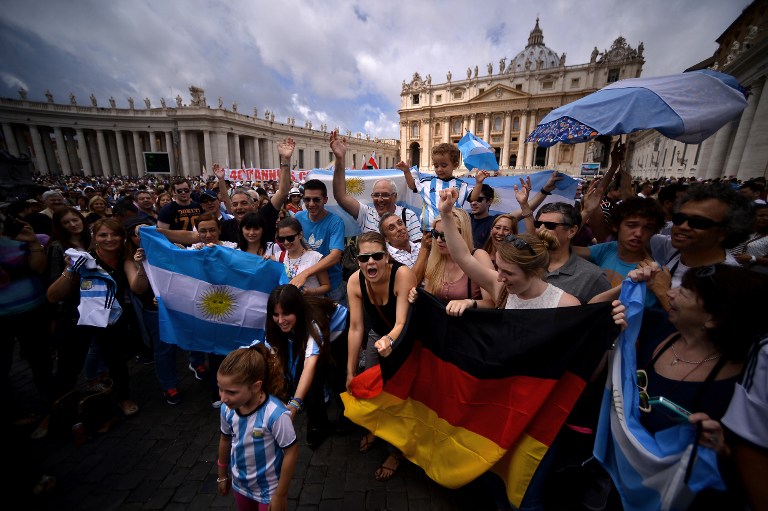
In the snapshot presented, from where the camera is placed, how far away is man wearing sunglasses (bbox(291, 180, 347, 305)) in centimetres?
380

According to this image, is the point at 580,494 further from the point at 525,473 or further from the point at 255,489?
the point at 255,489

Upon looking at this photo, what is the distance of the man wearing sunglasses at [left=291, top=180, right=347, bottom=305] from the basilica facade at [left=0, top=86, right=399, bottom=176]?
154 feet

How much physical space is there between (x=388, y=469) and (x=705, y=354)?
2467mm

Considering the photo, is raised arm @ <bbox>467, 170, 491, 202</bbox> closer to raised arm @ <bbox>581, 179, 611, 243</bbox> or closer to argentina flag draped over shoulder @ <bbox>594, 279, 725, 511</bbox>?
raised arm @ <bbox>581, 179, 611, 243</bbox>

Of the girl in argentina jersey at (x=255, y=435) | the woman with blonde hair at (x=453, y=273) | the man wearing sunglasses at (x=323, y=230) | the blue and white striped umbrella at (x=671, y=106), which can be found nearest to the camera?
the girl in argentina jersey at (x=255, y=435)

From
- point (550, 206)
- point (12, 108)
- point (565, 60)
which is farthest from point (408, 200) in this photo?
point (565, 60)

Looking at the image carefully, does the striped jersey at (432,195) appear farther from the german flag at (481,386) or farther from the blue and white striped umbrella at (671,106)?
the german flag at (481,386)

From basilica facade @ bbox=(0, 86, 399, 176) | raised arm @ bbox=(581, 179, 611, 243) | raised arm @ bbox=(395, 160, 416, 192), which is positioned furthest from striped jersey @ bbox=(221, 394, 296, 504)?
basilica facade @ bbox=(0, 86, 399, 176)

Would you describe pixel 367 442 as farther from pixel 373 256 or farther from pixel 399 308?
pixel 373 256

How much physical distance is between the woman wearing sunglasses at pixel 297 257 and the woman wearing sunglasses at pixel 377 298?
2.82 ft

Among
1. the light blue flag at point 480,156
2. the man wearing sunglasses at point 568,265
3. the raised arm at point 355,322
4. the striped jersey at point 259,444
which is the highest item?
the light blue flag at point 480,156

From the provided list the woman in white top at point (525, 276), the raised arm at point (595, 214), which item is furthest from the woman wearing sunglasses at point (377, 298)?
the raised arm at point (595, 214)

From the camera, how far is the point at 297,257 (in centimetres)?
355

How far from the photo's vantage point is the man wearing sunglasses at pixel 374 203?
13.0ft
